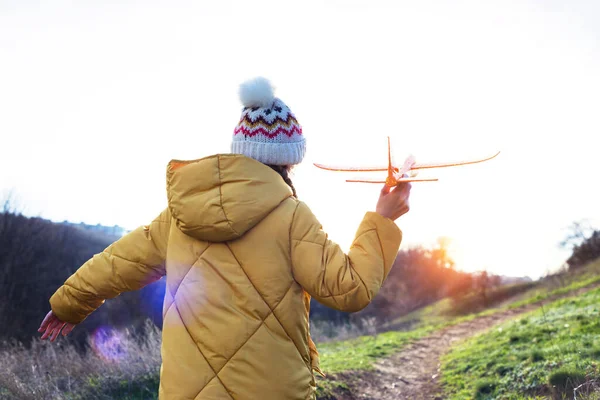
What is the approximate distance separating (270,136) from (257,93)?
0.22m

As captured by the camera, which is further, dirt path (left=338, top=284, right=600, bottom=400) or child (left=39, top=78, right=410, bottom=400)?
dirt path (left=338, top=284, right=600, bottom=400)

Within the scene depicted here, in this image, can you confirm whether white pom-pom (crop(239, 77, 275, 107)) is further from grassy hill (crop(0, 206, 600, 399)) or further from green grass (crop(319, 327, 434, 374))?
green grass (crop(319, 327, 434, 374))

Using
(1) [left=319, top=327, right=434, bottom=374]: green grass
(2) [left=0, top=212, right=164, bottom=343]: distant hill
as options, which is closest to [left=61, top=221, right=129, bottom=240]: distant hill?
(2) [left=0, top=212, right=164, bottom=343]: distant hill

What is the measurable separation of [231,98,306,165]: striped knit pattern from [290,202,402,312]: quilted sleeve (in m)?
0.25

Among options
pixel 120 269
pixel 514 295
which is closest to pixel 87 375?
pixel 120 269

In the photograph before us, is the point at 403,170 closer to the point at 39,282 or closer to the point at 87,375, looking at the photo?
the point at 87,375

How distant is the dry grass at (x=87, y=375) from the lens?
5.06 metres

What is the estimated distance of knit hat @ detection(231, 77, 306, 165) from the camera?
213 cm

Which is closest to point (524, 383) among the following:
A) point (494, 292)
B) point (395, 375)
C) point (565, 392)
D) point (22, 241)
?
point (565, 392)

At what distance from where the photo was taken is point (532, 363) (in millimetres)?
5914

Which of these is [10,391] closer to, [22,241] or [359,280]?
[359,280]

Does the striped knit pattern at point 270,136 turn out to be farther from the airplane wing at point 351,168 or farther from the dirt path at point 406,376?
the dirt path at point 406,376

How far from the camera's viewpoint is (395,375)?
27.4 feet

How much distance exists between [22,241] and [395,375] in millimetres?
24233
